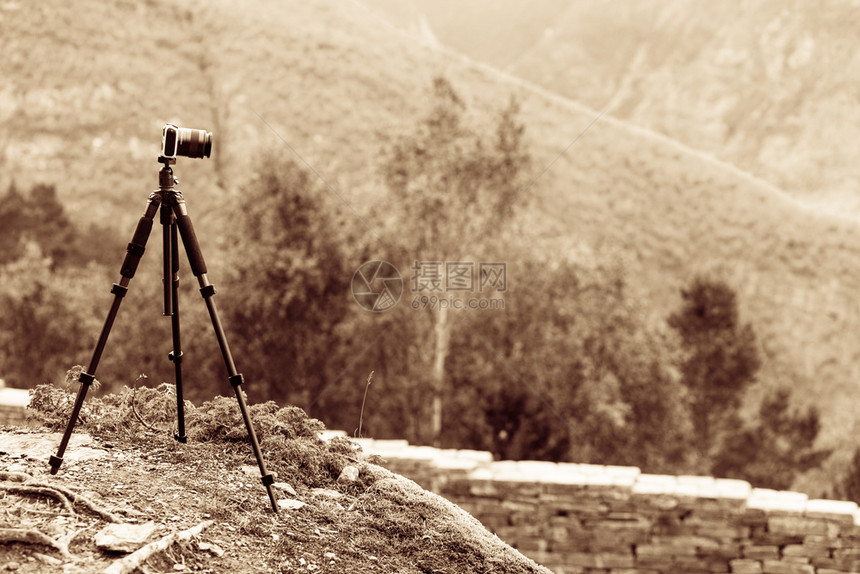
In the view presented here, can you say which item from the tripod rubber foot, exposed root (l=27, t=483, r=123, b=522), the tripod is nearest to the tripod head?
the tripod

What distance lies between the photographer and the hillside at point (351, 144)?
3250 centimetres

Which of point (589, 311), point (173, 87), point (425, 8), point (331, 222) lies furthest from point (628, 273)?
point (425, 8)

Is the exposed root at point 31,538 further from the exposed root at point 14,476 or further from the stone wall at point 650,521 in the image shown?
the stone wall at point 650,521

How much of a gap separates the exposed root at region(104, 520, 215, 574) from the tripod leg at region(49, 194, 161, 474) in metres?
0.91

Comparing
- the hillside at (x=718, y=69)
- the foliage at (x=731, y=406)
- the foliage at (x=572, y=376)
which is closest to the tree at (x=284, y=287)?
the foliage at (x=572, y=376)

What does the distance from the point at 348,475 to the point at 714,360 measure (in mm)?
25053

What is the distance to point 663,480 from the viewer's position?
363 inches

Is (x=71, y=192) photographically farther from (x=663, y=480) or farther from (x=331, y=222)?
(x=663, y=480)

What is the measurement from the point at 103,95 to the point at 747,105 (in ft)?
183

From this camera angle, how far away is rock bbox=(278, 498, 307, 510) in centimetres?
454

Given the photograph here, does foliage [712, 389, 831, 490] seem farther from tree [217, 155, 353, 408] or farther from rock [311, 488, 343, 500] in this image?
rock [311, 488, 343, 500]

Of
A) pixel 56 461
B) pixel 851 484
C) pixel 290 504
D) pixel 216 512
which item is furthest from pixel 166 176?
pixel 851 484

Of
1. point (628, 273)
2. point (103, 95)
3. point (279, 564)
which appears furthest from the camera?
point (103, 95)

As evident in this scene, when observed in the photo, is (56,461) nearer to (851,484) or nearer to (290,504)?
(290,504)
